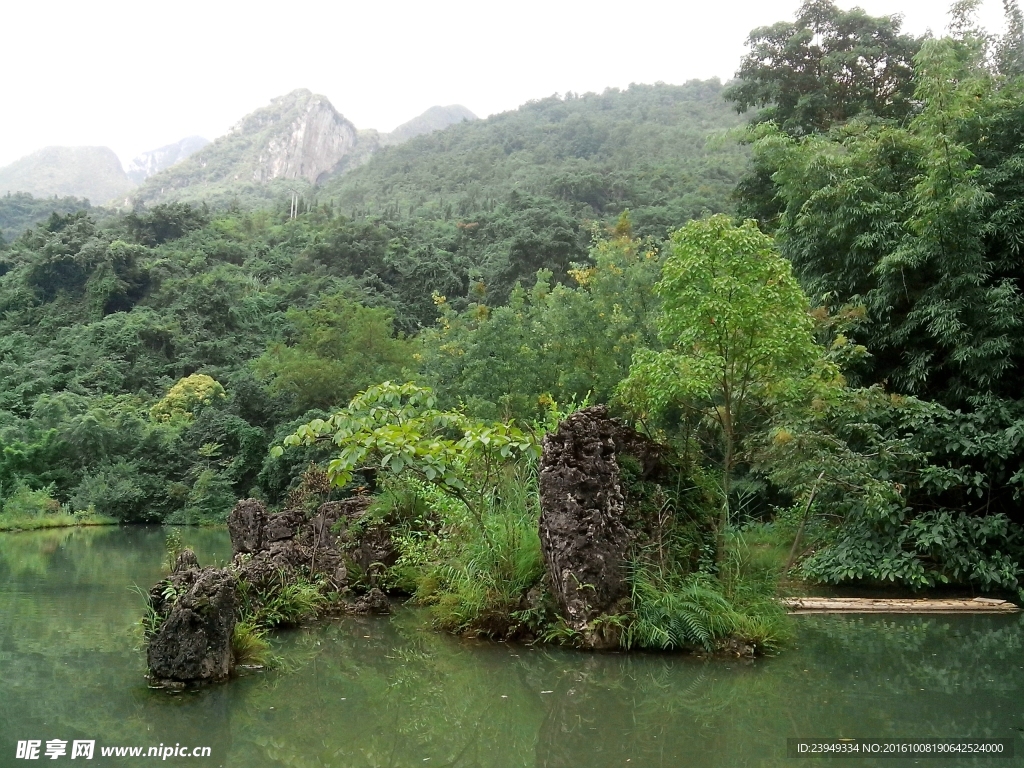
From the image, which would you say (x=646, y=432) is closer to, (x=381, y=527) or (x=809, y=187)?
(x=381, y=527)

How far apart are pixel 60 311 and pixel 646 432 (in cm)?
3149

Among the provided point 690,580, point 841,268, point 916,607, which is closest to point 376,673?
point 690,580

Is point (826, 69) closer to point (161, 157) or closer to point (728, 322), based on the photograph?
point (728, 322)

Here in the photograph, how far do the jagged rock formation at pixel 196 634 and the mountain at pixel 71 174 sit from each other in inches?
3913

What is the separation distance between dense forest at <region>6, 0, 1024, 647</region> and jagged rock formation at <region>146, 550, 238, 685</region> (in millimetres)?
1345

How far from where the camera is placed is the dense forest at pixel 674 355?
6.44 m

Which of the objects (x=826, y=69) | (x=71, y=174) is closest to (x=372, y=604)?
(x=826, y=69)

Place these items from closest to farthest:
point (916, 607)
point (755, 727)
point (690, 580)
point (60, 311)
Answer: point (755, 727) → point (690, 580) → point (916, 607) → point (60, 311)

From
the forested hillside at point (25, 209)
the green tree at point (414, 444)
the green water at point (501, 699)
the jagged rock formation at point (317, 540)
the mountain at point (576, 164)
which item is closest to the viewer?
the green water at point (501, 699)

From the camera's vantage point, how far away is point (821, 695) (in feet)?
15.3

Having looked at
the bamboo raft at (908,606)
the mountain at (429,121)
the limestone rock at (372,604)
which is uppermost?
the mountain at (429,121)

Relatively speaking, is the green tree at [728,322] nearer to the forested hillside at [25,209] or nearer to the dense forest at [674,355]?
the dense forest at [674,355]

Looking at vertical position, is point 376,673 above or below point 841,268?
below

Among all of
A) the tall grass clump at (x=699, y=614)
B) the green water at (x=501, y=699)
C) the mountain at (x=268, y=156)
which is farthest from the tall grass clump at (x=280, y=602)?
the mountain at (x=268, y=156)
